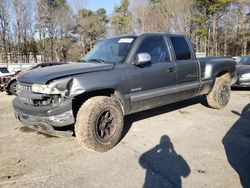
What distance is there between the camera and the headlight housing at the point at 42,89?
396 centimetres

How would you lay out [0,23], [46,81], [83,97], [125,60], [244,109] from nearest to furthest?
[46,81]
[83,97]
[125,60]
[244,109]
[0,23]

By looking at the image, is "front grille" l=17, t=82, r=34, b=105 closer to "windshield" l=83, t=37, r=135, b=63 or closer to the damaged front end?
the damaged front end

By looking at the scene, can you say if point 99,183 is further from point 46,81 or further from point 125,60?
point 125,60

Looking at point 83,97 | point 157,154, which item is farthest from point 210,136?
point 83,97

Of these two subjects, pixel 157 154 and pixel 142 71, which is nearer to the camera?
pixel 157 154

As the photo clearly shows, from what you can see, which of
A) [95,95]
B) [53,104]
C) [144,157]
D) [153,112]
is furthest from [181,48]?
[53,104]

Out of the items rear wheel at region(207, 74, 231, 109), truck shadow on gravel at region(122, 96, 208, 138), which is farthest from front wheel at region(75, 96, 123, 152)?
rear wheel at region(207, 74, 231, 109)

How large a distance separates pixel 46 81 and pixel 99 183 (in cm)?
166

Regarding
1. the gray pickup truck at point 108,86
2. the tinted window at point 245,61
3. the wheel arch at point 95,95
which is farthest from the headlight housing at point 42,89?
the tinted window at point 245,61

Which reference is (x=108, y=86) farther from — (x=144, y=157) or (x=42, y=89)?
(x=144, y=157)

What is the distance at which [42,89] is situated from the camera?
4043 millimetres

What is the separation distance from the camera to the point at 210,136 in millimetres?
4988

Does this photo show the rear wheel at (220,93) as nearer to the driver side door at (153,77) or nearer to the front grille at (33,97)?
the driver side door at (153,77)

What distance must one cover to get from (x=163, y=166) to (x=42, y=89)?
209 centimetres
